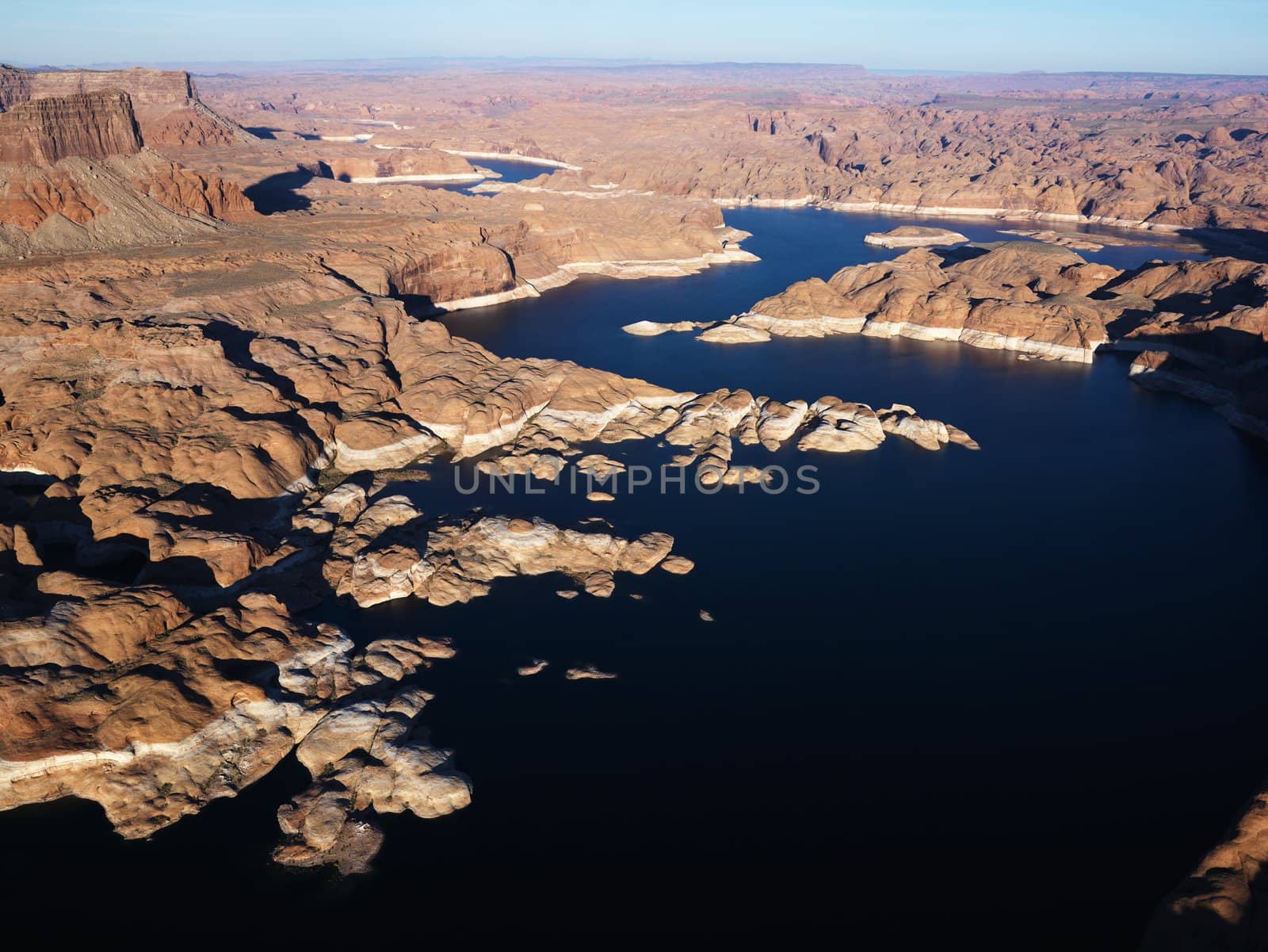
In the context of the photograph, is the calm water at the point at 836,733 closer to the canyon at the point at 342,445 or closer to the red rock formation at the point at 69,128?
the canyon at the point at 342,445

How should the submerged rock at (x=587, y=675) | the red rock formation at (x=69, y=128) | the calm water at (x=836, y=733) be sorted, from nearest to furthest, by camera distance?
A: the calm water at (x=836, y=733), the submerged rock at (x=587, y=675), the red rock formation at (x=69, y=128)

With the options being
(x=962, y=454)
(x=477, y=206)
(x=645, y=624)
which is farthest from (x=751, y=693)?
(x=477, y=206)

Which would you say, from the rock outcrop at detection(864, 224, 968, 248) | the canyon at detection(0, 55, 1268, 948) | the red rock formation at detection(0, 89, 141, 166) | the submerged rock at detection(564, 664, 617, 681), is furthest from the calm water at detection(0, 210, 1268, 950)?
the rock outcrop at detection(864, 224, 968, 248)

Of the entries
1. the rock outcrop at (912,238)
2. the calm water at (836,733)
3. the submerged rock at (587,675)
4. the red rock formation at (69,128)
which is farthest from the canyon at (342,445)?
the rock outcrop at (912,238)

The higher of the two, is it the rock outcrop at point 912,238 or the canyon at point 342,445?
the rock outcrop at point 912,238

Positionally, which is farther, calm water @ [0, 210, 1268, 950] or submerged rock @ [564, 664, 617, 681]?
submerged rock @ [564, 664, 617, 681]

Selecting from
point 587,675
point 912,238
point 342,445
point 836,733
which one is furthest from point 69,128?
point 912,238

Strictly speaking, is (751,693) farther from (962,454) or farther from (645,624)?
(962,454)

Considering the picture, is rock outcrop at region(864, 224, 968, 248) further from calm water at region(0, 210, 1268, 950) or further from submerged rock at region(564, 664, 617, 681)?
submerged rock at region(564, 664, 617, 681)

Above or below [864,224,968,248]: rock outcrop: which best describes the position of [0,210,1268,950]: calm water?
below
